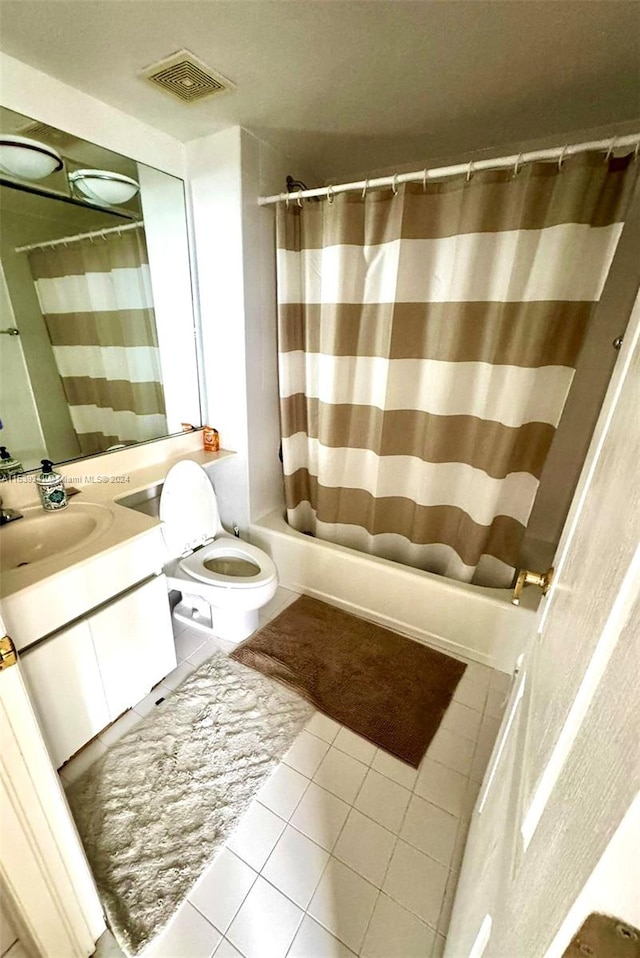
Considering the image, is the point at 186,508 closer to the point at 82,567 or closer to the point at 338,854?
the point at 82,567

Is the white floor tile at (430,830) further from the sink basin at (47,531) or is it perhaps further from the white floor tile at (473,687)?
the sink basin at (47,531)

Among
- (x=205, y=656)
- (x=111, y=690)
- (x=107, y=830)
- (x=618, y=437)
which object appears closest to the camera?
(x=618, y=437)

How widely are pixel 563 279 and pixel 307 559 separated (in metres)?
1.64

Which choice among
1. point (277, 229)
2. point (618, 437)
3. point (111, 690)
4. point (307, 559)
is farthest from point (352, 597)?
point (277, 229)

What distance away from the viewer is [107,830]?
1121 millimetres

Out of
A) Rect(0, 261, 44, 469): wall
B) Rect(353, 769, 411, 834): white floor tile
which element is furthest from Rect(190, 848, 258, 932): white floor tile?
Rect(0, 261, 44, 469): wall

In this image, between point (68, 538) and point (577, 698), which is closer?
point (577, 698)

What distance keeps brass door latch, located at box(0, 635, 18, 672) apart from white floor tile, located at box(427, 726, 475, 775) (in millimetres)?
1354

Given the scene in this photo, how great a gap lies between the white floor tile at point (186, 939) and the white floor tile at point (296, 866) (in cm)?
17

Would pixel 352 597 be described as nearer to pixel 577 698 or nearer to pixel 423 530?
A: pixel 423 530

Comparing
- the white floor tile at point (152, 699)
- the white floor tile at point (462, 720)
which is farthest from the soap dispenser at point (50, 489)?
the white floor tile at point (462, 720)

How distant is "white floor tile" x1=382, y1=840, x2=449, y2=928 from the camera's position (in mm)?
1007

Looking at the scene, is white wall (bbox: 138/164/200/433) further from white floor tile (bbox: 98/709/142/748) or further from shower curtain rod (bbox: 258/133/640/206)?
white floor tile (bbox: 98/709/142/748)

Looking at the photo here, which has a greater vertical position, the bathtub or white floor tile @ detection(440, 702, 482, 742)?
the bathtub
